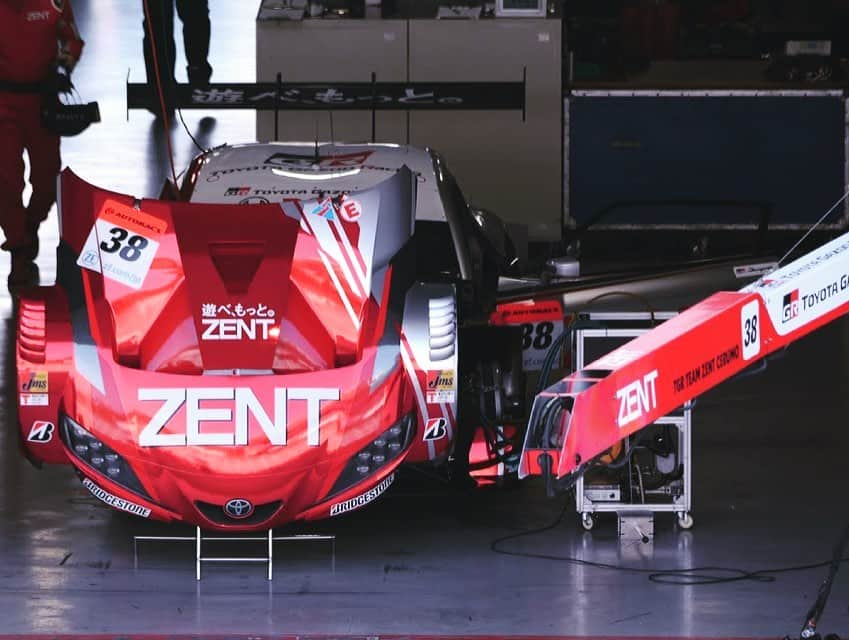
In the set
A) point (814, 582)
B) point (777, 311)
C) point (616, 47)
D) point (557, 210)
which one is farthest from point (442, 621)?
point (616, 47)

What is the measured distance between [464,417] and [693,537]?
962 mm

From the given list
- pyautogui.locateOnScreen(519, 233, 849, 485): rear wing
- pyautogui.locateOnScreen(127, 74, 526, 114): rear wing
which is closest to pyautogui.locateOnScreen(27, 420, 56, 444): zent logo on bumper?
pyautogui.locateOnScreen(519, 233, 849, 485): rear wing

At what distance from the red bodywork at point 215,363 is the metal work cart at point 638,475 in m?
0.66

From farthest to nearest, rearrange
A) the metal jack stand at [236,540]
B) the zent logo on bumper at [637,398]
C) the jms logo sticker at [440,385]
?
the jms logo sticker at [440,385]
the metal jack stand at [236,540]
the zent logo on bumper at [637,398]

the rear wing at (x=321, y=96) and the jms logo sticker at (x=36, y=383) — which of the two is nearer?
the jms logo sticker at (x=36, y=383)

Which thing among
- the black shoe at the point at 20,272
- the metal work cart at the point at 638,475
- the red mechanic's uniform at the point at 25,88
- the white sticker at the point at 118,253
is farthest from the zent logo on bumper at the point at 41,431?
the red mechanic's uniform at the point at 25,88

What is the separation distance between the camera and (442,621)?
5.77 meters

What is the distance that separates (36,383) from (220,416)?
0.71 meters

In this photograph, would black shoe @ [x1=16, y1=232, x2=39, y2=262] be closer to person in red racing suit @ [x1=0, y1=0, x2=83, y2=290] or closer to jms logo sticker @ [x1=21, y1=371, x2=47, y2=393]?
person in red racing suit @ [x1=0, y1=0, x2=83, y2=290]

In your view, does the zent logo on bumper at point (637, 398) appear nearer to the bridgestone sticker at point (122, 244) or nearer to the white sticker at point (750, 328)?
the white sticker at point (750, 328)

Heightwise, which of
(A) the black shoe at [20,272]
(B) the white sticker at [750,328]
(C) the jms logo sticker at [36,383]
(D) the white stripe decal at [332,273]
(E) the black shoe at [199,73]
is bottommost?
(A) the black shoe at [20,272]

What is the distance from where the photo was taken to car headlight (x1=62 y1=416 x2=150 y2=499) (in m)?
6.00

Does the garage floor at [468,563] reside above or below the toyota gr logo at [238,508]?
below

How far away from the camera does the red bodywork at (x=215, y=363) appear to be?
5.99 m
